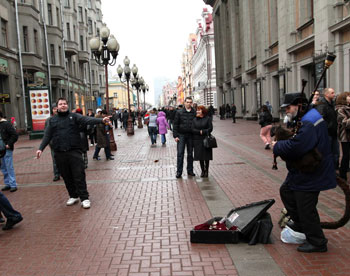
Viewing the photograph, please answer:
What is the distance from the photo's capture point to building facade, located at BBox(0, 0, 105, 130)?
26531 millimetres

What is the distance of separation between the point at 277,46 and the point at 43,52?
21.5 metres

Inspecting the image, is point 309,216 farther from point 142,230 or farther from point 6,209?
point 6,209

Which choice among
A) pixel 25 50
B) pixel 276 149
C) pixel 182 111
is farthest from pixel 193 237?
pixel 25 50

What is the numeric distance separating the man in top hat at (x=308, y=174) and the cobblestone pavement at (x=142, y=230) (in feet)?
0.98

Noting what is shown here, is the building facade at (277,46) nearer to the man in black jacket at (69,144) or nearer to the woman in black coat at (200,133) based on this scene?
the woman in black coat at (200,133)

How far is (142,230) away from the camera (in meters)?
5.03

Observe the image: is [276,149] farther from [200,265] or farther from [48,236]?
[48,236]

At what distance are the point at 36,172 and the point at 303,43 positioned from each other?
52.2 ft

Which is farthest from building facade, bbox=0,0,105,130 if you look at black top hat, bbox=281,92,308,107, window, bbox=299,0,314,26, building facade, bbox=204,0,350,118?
black top hat, bbox=281,92,308,107

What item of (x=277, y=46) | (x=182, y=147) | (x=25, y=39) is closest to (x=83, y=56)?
(x=25, y=39)

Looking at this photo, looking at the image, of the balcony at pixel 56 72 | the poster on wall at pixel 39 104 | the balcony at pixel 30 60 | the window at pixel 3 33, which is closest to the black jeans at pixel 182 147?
the poster on wall at pixel 39 104

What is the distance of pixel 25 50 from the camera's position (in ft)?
96.3

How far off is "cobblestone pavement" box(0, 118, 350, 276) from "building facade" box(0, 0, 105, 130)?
18.1 m

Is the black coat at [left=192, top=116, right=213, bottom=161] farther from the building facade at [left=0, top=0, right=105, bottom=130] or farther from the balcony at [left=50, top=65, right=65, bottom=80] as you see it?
the balcony at [left=50, top=65, right=65, bottom=80]
